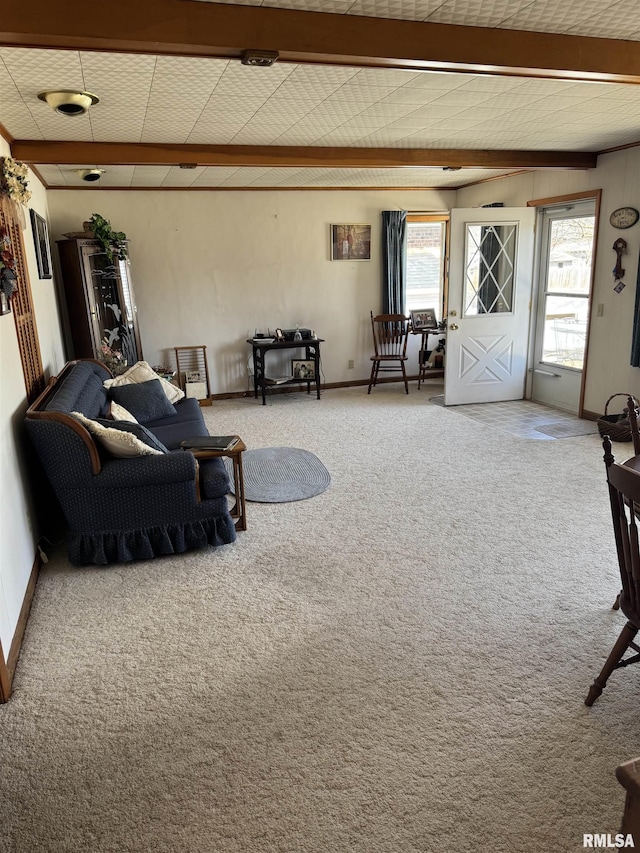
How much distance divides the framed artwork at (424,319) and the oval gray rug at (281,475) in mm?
3195

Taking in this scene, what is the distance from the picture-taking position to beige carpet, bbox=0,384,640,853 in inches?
64.9

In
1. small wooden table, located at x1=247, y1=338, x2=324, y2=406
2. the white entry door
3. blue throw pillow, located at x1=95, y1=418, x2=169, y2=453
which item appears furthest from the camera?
small wooden table, located at x1=247, y1=338, x2=324, y2=406

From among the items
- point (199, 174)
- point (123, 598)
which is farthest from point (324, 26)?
point (199, 174)

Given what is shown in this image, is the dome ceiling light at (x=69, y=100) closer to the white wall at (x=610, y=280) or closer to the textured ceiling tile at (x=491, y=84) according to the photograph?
the textured ceiling tile at (x=491, y=84)

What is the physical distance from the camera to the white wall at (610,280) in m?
4.94

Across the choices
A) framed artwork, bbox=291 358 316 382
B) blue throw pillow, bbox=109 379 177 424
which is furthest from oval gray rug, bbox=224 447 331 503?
framed artwork, bbox=291 358 316 382

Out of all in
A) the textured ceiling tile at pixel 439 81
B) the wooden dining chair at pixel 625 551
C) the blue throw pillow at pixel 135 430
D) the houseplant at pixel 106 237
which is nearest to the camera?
the wooden dining chair at pixel 625 551

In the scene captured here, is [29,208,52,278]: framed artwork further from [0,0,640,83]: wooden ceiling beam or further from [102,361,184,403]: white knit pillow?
[0,0,640,83]: wooden ceiling beam

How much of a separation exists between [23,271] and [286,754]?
3.19 meters

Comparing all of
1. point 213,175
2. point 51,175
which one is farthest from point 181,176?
point 51,175

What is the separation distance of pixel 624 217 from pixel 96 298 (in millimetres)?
4753

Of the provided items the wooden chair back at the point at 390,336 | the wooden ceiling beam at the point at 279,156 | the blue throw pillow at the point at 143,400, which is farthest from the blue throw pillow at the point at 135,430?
the wooden chair back at the point at 390,336

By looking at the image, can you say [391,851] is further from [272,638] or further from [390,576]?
[390,576]

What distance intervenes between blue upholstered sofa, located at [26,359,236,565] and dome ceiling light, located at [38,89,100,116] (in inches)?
58.0
